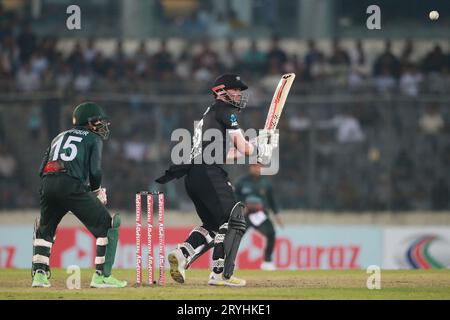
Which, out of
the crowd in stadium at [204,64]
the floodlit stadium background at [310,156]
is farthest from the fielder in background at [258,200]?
the crowd in stadium at [204,64]

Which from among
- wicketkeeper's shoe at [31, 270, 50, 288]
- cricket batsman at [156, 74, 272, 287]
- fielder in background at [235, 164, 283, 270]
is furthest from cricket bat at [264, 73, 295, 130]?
fielder in background at [235, 164, 283, 270]

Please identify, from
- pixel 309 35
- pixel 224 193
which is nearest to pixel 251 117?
pixel 309 35

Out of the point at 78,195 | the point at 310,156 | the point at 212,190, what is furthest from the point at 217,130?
the point at 310,156

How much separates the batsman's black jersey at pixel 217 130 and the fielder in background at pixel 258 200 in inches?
330

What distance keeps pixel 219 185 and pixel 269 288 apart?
1.35 metres

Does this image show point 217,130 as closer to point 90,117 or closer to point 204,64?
point 90,117

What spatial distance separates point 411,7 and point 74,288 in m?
17.2

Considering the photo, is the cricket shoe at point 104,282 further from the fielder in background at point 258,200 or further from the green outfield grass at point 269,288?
the fielder in background at point 258,200

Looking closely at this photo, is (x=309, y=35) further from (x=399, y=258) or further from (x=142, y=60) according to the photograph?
(x=399, y=258)

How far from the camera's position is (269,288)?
13.5m

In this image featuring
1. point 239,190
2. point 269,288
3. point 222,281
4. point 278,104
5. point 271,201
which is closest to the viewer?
point 269,288

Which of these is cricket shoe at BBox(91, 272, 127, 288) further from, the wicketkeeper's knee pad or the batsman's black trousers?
the batsman's black trousers

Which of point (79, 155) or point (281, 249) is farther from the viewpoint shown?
point (281, 249)

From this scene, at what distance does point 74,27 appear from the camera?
27.5 metres
